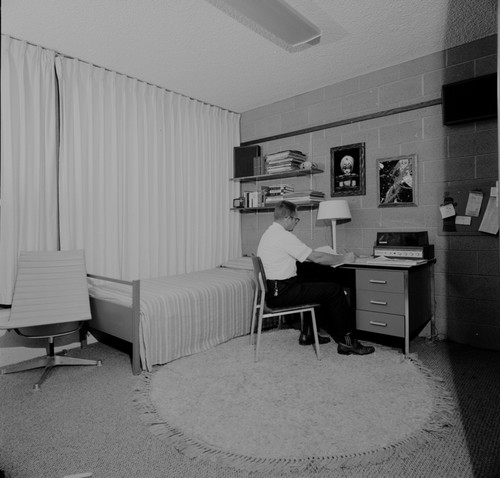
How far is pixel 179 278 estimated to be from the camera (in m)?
3.64

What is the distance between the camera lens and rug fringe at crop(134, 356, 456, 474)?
5.39 ft

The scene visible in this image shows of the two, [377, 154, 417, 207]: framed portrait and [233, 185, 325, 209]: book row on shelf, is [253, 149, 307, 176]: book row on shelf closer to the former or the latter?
[233, 185, 325, 209]: book row on shelf

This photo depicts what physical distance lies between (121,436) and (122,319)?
1023 mm

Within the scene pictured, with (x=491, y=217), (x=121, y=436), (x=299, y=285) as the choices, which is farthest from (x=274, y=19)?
(x=121, y=436)

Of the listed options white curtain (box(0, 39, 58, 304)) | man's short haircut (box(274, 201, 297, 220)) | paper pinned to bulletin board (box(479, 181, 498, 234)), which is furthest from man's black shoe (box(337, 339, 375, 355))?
white curtain (box(0, 39, 58, 304))

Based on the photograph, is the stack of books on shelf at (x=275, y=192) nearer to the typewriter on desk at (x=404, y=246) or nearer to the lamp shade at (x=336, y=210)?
the lamp shade at (x=336, y=210)

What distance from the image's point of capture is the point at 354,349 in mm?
2967

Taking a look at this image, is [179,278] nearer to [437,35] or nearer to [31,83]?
[31,83]

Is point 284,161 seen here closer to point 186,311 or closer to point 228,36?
point 228,36

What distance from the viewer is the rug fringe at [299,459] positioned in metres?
1.64

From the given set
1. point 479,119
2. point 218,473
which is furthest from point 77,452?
point 479,119

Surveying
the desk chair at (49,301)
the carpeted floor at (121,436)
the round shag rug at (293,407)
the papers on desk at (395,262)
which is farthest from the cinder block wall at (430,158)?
the desk chair at (49,301)

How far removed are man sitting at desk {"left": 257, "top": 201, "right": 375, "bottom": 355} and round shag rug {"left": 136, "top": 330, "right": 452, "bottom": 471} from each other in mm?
207

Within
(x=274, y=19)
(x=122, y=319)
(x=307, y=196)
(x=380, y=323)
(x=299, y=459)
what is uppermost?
(x=274, y=19)
